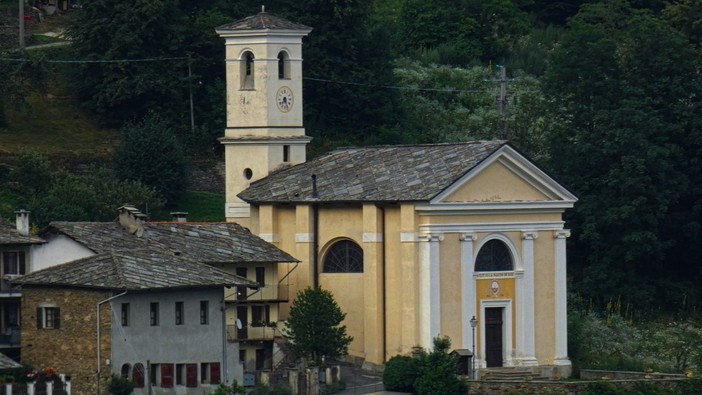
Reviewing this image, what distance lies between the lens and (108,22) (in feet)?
367

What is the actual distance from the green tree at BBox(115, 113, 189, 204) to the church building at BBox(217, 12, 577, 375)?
983cm

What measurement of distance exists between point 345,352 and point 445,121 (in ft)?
111

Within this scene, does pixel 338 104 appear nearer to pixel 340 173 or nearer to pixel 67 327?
pixel 340 173

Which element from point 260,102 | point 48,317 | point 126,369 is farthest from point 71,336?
point 260,102

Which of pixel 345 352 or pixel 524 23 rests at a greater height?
pixel 524 23

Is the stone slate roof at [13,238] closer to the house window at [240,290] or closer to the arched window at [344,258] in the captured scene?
the house window at [240,290]

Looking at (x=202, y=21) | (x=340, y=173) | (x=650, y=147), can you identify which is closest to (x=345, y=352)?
(x=340, y=173)

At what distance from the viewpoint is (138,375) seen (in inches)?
3157

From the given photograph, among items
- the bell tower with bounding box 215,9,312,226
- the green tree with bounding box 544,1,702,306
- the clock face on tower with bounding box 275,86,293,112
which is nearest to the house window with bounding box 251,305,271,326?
the bell tower with bounding box 215,9,312,226

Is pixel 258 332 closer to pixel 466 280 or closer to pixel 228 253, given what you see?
pixel 228 253

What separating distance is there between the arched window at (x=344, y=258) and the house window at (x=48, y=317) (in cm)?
1450

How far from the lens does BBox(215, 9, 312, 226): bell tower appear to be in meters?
97.6

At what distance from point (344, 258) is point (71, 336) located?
49.8ft

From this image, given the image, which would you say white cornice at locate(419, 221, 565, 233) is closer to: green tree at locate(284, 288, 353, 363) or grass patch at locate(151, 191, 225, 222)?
green tree at locate(284, 288, 353, 363)
